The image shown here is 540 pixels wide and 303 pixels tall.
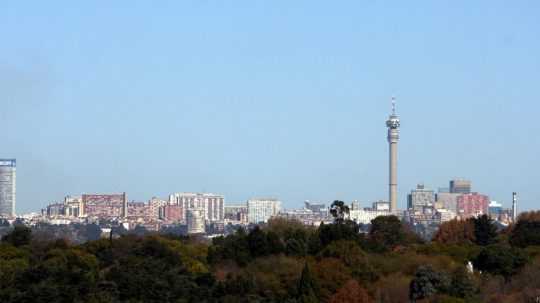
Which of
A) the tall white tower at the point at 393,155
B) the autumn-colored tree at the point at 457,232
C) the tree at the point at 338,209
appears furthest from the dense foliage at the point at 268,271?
the tall white tower at the point at 393,155

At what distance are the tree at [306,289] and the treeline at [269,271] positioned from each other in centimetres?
4

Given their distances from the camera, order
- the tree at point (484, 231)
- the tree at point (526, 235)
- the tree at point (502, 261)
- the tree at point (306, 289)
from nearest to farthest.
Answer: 1. the tree at point (306, 289)
2. the tree at point (502, 261)
3. the tree at point (526, 235)
4. the tree at point (484, 231)

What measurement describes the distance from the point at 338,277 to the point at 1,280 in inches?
374

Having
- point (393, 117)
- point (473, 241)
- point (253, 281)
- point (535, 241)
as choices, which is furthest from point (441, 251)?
point (393, 117)

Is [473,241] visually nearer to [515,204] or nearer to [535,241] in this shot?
[535,241]

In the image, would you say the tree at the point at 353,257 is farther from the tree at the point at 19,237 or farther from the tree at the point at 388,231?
the tree at the point at 388,231

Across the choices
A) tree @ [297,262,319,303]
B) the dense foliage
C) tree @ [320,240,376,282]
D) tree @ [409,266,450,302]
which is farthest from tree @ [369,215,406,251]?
tree @ [297,262,319,303]

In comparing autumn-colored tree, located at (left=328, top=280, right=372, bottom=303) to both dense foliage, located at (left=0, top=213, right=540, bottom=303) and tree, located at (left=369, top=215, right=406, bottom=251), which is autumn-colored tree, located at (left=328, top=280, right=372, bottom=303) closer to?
dense foliage, located at (left=0, top=213, right=540, bottom=303)

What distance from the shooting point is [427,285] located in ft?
131

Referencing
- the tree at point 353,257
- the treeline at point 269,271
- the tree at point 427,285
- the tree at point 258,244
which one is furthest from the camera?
the tree at point 258,244

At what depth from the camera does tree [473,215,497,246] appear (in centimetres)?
6203

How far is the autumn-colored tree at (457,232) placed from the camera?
67244mm

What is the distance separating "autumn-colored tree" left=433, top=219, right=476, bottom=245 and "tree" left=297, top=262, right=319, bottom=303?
86.3 ft

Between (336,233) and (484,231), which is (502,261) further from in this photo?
(484,231)
